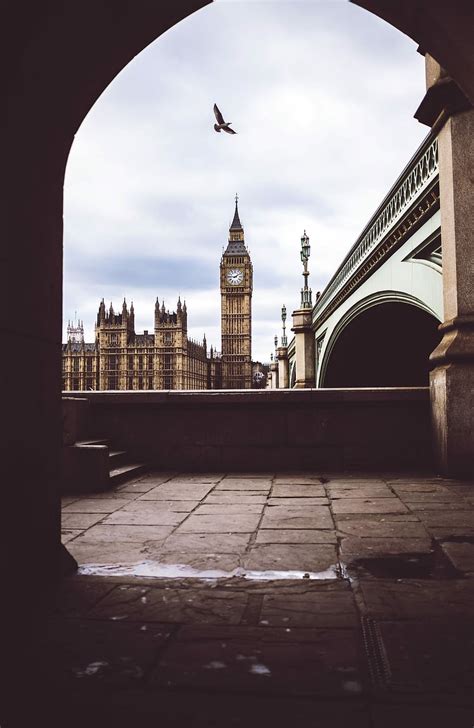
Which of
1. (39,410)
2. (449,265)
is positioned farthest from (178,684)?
(449,265)

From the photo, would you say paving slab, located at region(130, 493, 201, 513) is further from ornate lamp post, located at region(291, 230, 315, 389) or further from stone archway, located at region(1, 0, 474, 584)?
ornate lamp post, located at region(291, 230, 315, 389)

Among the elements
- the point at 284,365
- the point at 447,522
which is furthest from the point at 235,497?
the point at 284,365

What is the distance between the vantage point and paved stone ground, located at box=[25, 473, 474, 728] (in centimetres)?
154

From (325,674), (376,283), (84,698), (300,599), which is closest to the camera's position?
(84,698)

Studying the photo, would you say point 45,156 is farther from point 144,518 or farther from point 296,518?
point 296,518

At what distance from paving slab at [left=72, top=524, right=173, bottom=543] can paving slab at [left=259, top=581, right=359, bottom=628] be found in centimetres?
127

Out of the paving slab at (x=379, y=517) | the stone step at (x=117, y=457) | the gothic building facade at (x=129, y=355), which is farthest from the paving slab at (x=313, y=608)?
the gothic building facade at (x=129, y=355)

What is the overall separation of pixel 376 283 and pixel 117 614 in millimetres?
12156

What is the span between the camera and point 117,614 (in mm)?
2215

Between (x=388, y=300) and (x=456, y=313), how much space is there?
7305 millimetres

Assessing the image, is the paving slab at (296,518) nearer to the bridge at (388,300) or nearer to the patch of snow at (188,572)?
the patch of snow at (188,572)

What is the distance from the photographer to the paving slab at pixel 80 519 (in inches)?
152

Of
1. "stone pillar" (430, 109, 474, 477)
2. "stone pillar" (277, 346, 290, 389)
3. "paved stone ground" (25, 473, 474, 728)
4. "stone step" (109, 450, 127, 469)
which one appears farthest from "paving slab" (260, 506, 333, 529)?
"stone pillar" (277, 346, 290, 389)

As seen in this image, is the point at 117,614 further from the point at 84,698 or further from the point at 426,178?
the point at 426,178
